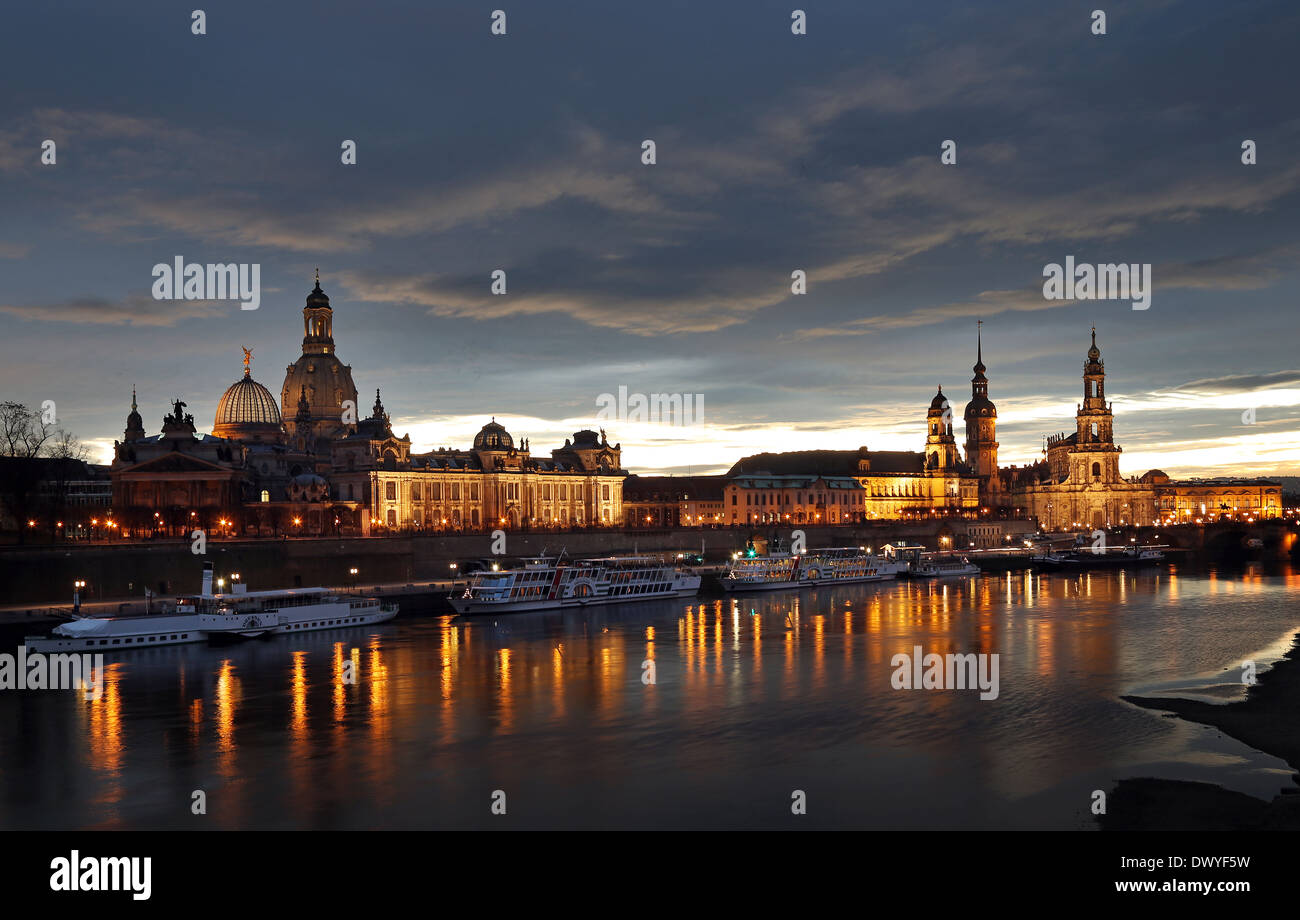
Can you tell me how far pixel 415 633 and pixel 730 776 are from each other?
136ft

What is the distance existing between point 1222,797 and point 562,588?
213ft

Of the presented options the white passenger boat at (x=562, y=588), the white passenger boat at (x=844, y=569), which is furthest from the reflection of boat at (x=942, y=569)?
the white passenger boat at (x=562, y=588)

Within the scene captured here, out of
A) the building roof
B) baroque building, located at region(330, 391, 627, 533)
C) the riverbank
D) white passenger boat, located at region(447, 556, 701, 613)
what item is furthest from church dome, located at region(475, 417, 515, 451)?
the riverbank

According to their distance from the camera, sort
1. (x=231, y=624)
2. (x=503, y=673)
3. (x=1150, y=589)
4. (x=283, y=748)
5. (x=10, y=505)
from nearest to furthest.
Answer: (x=283, y=748), (x=503, y=673), (x=231, y=624), (x=10, y=505), (x=1150, y=589)

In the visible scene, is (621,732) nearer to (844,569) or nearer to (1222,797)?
(1222,797)

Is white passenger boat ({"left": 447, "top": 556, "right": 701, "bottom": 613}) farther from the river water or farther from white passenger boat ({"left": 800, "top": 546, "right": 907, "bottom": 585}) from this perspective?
white passenger boat ({"left": 800, "top": 546, "right": 907, "bottom": 585})

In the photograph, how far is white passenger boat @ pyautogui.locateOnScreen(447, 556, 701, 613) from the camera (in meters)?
86.4

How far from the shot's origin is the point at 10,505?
99.9 m

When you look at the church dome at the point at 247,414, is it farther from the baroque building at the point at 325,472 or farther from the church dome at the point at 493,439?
the church dome at the point at 493,439

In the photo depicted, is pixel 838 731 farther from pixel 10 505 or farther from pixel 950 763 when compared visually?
pixel 10 505

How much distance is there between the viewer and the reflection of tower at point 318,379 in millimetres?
166538

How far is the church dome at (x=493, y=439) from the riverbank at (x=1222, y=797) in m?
122

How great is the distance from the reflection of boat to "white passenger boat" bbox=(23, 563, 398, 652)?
2692 inches
